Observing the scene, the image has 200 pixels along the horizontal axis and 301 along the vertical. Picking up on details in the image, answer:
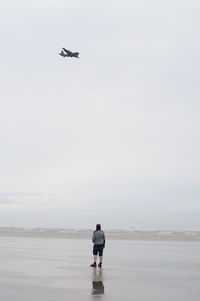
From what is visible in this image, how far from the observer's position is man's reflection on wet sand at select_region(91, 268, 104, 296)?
1225 cm

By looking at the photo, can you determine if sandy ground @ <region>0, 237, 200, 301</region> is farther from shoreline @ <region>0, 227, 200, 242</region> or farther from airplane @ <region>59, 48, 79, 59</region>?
shoreline @ <region>0, 227, 200, 242</region>

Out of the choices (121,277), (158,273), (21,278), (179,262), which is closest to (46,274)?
(21,278)

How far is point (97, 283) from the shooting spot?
45.7 feet

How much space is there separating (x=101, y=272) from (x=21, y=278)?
313cm

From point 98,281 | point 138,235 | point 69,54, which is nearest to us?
point 98,281

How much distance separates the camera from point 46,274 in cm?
1594

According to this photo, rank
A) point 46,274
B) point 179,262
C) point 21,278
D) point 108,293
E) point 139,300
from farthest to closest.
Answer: point 179,262, point 46,274, point 21,278, point 108,293, point 139,300

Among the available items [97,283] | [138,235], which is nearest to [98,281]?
[97,283]

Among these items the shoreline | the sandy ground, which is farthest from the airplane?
the shoreline

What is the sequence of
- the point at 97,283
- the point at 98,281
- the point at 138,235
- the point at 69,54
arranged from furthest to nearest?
the point at 138,235 → the point at 69,54 → the point at 98,281 → the point at 97,283

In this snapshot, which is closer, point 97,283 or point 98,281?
point 97,283

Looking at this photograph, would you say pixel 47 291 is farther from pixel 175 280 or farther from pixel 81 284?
pixel 175 280

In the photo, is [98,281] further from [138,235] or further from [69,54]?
[138,235]

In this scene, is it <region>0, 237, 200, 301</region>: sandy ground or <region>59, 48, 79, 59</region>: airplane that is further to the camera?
<region>59, 48, 79, 59</region>: airplane
